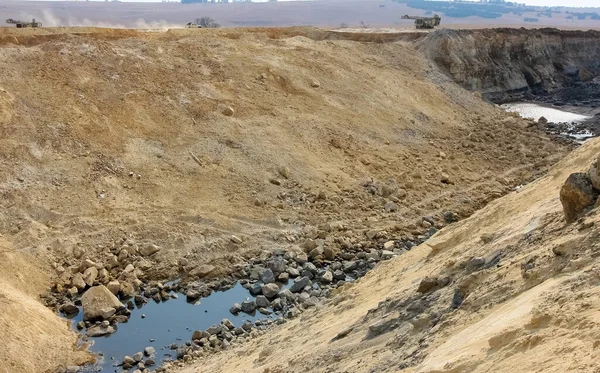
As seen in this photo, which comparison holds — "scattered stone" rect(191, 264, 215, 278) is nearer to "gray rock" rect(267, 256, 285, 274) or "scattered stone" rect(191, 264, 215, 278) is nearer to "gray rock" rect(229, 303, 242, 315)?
"gray rock" rect(267, 256, 285, 274)

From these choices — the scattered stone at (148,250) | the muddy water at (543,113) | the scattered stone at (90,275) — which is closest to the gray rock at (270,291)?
the scattered stone at (148,250)

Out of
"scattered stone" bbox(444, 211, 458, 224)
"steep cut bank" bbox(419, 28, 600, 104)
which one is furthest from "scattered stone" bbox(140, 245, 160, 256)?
"steep cut bank" bbox(419, 28, 600, 104)

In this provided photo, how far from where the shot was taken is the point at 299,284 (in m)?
13.4

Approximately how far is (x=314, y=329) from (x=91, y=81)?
13730mm

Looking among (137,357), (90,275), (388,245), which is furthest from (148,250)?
(388,245)

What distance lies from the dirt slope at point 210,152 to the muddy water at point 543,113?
6932 mm

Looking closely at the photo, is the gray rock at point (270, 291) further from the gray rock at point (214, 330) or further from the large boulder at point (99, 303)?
the large boulder at point (99, 303)

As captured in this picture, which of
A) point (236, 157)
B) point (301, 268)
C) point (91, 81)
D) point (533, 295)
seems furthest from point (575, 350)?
point (91, 81)

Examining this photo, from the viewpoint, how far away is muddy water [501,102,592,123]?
3231cm

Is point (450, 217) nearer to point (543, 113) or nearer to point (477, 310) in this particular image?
point (477, 310)

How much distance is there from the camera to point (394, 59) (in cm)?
3069

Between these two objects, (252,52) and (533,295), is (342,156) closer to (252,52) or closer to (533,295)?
(252,52)

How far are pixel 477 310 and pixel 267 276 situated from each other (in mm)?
7804

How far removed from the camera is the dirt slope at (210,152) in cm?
1481
